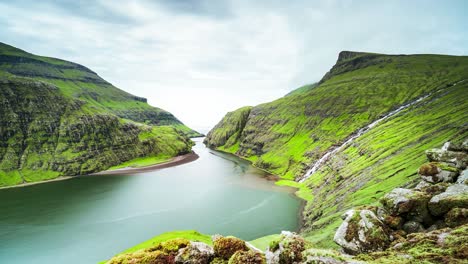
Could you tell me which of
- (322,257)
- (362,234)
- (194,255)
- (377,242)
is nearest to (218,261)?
(194,255)

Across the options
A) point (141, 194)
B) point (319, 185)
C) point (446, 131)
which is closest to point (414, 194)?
point (446, 131)

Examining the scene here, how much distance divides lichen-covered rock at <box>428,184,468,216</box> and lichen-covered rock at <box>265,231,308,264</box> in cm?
1510

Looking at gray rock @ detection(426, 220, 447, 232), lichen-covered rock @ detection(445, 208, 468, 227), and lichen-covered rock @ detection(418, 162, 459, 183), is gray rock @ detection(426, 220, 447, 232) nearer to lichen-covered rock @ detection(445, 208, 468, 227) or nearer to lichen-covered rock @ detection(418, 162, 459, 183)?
lichen-covered rock @ detection(445, 208, 468, 227)

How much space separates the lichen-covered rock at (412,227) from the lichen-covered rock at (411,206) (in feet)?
1.83

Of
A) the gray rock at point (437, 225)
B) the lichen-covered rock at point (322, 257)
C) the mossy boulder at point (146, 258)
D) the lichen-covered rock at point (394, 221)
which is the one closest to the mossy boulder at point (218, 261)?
the mossy boulder at point (146, 258)

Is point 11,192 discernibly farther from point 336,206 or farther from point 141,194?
point 336,206

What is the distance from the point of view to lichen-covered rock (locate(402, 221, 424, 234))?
72.7 feet

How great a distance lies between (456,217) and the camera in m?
19.5

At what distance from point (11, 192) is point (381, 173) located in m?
172

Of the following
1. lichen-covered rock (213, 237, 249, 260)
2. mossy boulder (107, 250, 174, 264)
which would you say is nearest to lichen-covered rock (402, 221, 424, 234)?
lichen-covered rock (213, 237, 249, 260)

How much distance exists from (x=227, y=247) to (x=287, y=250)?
199 inches

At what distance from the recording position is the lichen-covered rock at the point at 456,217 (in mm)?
18922

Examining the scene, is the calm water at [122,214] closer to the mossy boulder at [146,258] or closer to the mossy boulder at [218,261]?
the mossy boulder at [146,258]

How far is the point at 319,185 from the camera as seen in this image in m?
106
